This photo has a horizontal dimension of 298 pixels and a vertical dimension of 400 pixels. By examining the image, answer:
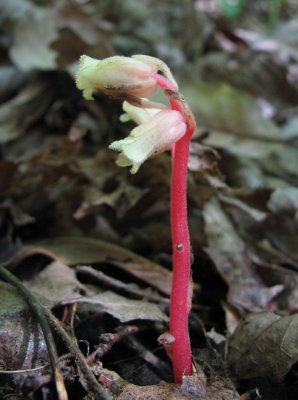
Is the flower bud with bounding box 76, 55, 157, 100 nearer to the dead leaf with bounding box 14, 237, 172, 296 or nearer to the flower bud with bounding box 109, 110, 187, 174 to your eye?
the flower bud with bounding box 109, 110, 187, 174

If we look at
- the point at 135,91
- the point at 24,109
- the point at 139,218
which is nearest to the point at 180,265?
the point at 135,91

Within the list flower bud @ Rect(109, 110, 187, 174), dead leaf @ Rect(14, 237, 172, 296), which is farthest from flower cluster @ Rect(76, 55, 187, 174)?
dead leaf @ Rect(14, 237, 172, 296)

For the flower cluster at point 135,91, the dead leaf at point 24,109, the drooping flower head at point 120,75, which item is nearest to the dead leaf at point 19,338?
the flower cluster at point 135,91

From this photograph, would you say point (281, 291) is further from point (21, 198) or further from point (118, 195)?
point (21, 198)

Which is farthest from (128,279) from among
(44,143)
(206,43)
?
(206,43)

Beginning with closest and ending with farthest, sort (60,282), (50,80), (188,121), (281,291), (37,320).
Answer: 1. (188,121)
2. (37,320)
3. (60,282)
4. (281,291)
5. (50,80)

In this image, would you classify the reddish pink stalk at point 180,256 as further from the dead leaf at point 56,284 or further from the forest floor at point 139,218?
the dead leaf at point 56,284
